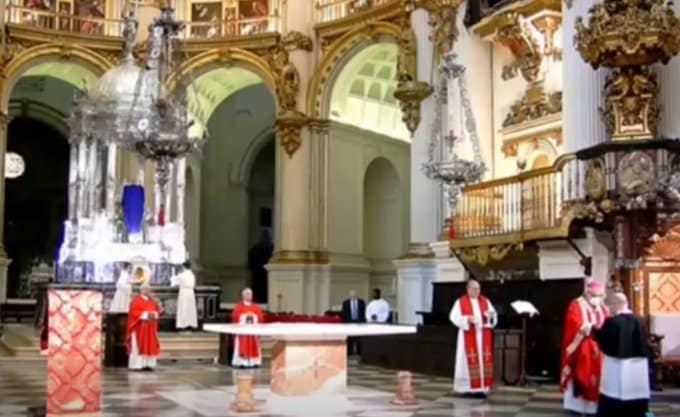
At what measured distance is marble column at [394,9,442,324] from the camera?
1912cm

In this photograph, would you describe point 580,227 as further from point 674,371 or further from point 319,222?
point 319,222

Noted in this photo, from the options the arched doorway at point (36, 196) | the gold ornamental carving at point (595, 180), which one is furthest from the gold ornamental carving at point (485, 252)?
the arched doorway at point (36, 196)

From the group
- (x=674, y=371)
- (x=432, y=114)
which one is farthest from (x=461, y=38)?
(x=674, y=371)

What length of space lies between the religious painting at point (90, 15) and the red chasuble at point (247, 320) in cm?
1101

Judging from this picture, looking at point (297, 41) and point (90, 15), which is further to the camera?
point (90, 15)

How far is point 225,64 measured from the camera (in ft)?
80.5

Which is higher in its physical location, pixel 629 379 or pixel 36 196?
pixel 36 196

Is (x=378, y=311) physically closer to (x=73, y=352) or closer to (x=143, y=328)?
(x=143, y=328)

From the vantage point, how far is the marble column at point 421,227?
62.7ft

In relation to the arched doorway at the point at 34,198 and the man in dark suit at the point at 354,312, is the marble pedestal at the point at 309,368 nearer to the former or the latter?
the man in dark suit at the point at 354,312

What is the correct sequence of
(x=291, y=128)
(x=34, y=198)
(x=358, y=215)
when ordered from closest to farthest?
(x=291, y=128)
(x=358, y=215)
(x=34, y=198)

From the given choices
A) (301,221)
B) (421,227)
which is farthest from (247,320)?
(301,221)

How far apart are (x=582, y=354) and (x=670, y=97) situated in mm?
4702

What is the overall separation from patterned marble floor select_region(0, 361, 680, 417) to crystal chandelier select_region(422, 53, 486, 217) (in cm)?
351
